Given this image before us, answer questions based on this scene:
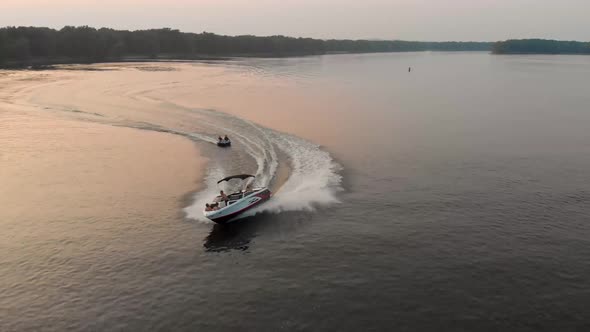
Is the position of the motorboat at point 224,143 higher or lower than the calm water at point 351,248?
higher

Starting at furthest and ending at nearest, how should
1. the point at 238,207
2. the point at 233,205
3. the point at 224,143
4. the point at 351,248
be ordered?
the point at 224,143, the point at 238,207, the point at 233,205, the point at 351,248

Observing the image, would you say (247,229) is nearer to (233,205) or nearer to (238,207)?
(238,207)

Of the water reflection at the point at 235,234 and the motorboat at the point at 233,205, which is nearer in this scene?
the water reflection at the point at 235,234

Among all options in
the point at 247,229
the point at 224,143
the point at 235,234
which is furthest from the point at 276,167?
the point at 235,234

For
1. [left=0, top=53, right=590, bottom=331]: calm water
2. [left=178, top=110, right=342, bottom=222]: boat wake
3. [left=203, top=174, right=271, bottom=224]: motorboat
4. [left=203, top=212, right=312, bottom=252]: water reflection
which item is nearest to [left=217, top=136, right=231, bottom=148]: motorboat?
[left=178, top=110, right=342, bottom=222]: boat wake


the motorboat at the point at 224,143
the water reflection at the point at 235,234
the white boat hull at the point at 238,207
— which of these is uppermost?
the motorboat at the point at 224,143

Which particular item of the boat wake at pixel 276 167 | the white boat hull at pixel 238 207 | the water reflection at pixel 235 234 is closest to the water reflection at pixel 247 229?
the water reflection at pixel 235 234

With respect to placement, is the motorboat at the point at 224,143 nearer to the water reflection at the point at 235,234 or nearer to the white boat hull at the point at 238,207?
the white boat hull at the point at 238,207

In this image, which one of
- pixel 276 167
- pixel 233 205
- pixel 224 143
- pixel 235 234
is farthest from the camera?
pixel 224 143

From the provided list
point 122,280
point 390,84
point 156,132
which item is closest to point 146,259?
point 122,280
